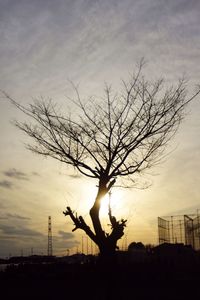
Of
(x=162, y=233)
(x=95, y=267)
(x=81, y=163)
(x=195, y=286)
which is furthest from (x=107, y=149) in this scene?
(x=162, y=233)

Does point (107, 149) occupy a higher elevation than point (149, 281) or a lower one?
higher

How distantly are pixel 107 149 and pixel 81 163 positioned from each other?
34.9 inches

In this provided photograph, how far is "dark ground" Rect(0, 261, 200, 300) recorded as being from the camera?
14.5 metres

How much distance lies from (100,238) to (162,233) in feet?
49.1

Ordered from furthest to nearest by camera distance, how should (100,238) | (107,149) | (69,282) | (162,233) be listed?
(162,233), (69,282), (107,149), (100,238)

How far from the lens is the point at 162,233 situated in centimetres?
2495

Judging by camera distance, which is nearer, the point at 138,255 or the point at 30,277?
the point at 30,277

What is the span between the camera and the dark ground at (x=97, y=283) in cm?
1452

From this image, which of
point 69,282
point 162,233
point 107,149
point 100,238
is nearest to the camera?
point 100,238

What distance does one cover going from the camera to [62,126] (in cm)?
1207

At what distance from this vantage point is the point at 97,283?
14672mm

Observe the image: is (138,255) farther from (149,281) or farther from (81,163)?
(81,163)

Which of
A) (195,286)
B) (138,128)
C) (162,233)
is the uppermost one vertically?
(138,128)

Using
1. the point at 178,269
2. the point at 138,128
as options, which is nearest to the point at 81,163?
the point at 138,128
